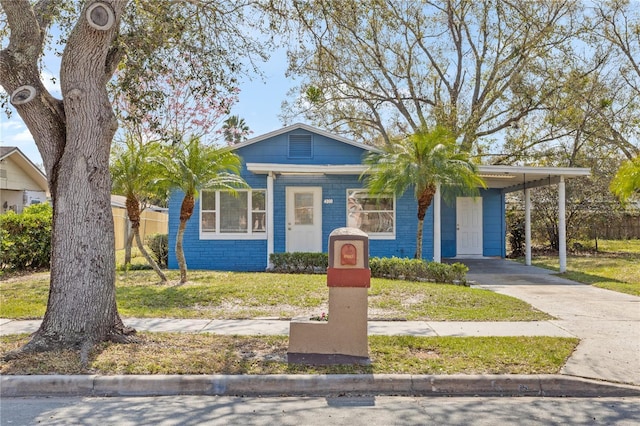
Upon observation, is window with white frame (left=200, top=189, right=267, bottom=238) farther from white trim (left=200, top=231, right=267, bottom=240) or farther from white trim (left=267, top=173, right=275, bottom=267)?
white trim (left=267, top=173, right=275, bottom=267)

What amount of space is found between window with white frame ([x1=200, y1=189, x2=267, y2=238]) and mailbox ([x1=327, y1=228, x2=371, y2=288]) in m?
10.2

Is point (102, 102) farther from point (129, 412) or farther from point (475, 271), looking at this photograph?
point (475, 271)

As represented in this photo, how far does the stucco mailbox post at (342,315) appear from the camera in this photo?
5.57 meters

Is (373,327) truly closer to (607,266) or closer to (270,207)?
(270,207)

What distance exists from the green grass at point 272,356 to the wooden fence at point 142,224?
13488 millimetres

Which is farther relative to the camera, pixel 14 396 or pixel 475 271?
pixel 475 271

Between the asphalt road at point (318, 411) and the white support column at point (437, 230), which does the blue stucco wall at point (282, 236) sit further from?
the asphalt road at point (318, 411)

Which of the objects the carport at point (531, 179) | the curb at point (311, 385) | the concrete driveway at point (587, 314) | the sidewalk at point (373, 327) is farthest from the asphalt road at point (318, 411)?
the carport at point (531, 179)

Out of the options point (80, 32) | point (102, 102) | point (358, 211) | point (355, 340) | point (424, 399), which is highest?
point (80, 32)

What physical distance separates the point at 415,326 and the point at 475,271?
8.00m

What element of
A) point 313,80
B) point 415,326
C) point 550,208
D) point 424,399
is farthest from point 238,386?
point 550,208

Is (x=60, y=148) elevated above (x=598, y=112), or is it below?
below

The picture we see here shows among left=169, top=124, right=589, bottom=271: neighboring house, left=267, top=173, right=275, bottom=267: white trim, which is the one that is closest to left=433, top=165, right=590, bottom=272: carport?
left=169, top=124, right=589, bottom=271: neighboring house

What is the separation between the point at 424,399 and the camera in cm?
494
